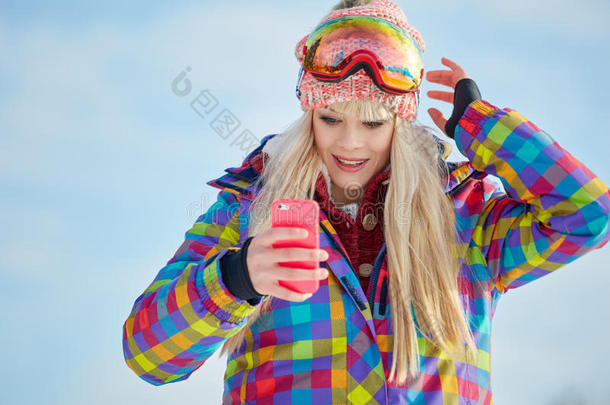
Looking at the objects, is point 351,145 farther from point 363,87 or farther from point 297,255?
point 297,255

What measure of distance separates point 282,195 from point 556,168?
1.26m

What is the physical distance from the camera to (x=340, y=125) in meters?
2.82

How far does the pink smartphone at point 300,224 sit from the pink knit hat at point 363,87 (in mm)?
1032

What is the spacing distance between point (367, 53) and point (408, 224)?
2.81 ft

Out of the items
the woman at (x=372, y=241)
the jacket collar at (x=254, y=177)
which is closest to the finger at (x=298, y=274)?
the woman at (x=372, y=241)

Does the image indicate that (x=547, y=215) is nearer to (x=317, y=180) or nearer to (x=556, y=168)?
(x=556, y=168)

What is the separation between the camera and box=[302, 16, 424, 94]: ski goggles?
2.75 m

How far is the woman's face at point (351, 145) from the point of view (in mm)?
2777

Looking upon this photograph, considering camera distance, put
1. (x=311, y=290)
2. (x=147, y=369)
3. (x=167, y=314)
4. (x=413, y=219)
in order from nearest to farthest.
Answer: (x=311, y=290) → (x=167, y=314) → (x=147, y=369) → (x=413, y=219)

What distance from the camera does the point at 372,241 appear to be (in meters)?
2.83

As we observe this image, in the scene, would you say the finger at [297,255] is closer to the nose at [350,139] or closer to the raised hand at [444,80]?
the nose at [350,139]

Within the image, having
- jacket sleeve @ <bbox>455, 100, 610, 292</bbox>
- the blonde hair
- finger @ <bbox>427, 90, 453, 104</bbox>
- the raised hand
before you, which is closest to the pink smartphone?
the blonde hair

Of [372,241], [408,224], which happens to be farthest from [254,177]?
[408,224]

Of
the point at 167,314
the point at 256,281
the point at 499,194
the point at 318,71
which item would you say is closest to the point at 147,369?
the point at 167,314
